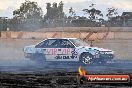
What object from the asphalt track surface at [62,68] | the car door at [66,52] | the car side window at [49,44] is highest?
the car side window at [49,44]

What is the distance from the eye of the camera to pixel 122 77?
838 centimetres

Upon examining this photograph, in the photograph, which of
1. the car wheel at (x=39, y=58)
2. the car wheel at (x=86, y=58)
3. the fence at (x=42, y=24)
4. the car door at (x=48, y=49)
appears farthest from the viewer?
the fence at (x=42, y=24)

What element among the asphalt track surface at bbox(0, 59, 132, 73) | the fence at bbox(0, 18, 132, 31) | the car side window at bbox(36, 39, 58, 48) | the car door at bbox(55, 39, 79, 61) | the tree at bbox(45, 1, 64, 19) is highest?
the tree at bbox(45, 1, 64, 19)

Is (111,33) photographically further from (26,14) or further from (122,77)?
(26,14)

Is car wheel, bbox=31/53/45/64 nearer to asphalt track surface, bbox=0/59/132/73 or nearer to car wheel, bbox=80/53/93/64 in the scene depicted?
asphalt track surface, bbox=0/59/132/73

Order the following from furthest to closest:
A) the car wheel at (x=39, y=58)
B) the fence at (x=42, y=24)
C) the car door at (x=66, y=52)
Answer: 1. the fence at (x=42, y=24)
2. the car wheel at (x=39, y=58)
3. the car door at (x=66, y=52)

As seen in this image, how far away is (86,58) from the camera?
1703 cm

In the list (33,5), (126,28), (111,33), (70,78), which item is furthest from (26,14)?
(70,78)

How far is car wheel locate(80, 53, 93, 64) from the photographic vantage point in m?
16.9

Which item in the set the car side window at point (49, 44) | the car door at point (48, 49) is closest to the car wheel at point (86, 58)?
the car door at point (48, 49)

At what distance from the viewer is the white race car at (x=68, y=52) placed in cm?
1702

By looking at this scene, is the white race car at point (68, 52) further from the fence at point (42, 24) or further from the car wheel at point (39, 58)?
the fence at point (42, 24)

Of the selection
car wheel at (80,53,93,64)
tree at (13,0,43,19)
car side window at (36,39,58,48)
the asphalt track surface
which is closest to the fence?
car side window at (36,39,58,48)

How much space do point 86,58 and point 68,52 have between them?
92 centimetres
